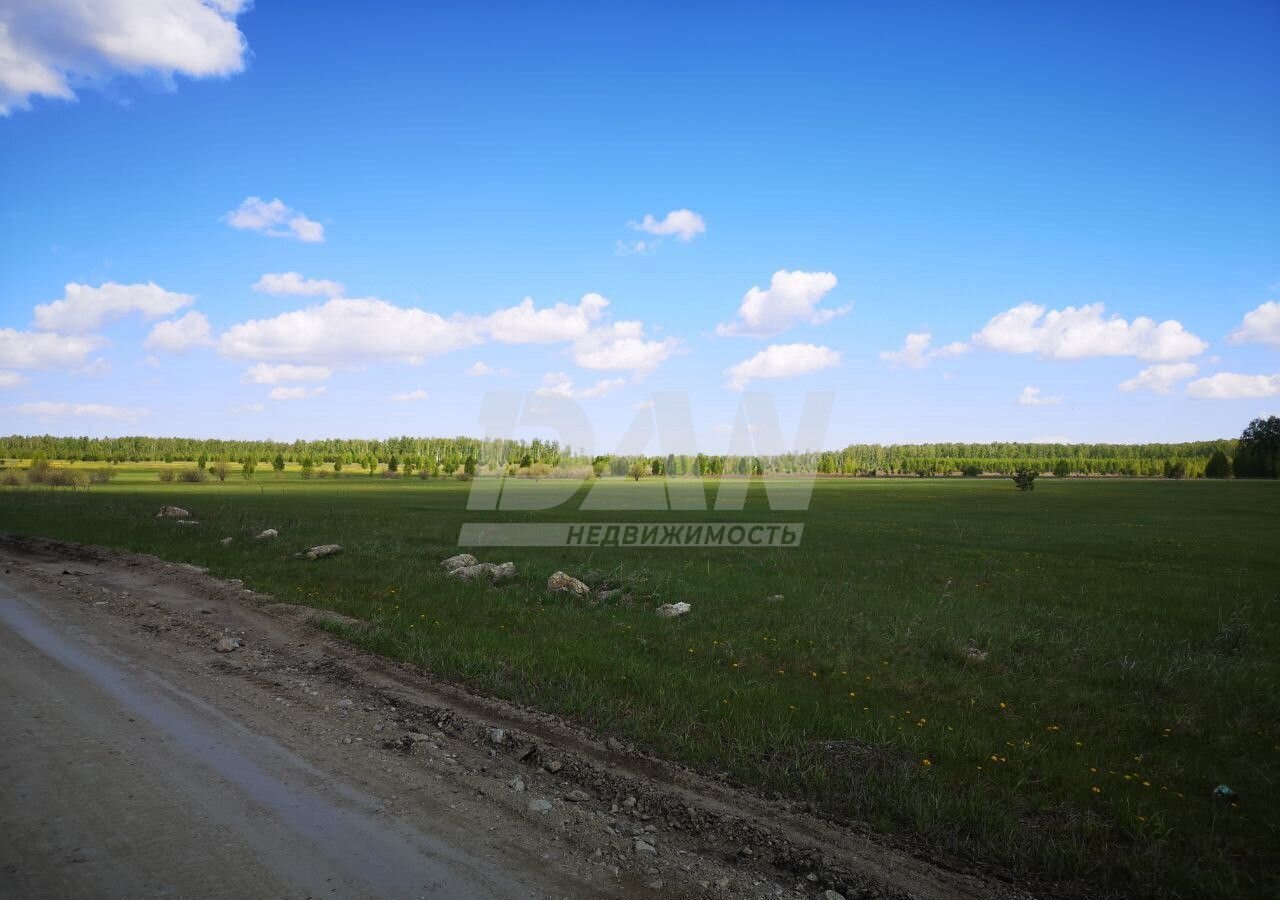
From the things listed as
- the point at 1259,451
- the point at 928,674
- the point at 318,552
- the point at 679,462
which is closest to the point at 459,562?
the point at 318,552

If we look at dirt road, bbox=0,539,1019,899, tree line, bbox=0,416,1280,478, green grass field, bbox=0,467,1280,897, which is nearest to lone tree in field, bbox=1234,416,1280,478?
tree line, bbox=0,416,1280,478

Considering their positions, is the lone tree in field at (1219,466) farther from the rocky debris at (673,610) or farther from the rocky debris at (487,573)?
the rocky debris at (487,573)

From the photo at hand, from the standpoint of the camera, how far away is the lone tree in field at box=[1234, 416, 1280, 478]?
373 feet

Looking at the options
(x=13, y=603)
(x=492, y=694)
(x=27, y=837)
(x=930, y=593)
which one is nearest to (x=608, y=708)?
(x=492, y=694)

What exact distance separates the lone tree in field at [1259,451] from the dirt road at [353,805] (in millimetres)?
152109

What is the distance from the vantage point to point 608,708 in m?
8.29

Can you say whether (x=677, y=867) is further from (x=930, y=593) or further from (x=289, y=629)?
(x=930, y=593)

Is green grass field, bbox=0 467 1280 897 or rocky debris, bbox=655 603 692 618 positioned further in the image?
rocky debris, bbox=655 603 692 618

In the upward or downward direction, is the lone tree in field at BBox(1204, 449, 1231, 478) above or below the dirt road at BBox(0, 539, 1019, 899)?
above

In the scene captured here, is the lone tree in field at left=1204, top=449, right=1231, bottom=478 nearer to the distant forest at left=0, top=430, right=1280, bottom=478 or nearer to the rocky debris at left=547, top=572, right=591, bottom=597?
the distant forest at left=0, top=430, right=1280, bottom=478

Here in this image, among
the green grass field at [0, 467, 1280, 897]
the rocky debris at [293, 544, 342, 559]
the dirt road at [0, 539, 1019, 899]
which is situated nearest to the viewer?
the dirt road at [0, 539, 1019, 899]

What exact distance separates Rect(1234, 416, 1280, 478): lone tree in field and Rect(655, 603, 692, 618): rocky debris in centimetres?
14615

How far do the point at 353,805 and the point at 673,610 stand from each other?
29.7 feet

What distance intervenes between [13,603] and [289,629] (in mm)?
6193
